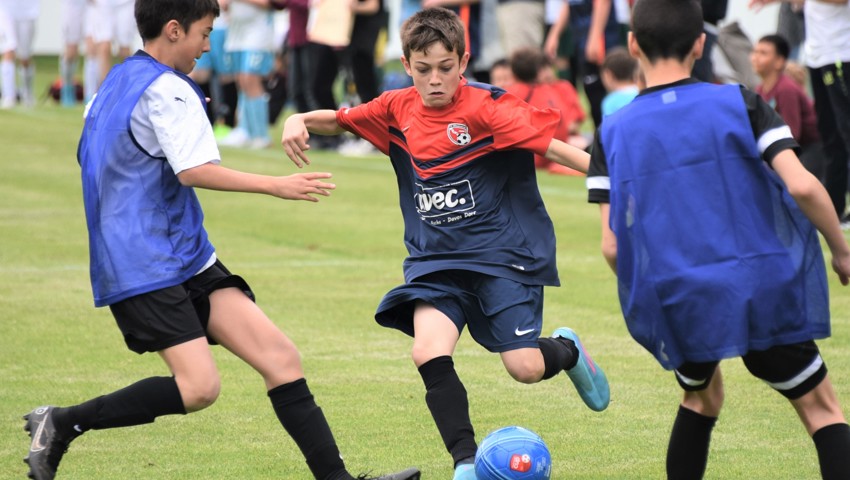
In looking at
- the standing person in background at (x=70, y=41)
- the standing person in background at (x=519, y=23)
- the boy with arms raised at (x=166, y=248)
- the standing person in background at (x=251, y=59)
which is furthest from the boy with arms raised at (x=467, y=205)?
the standing person in background at (x=70, y=41)

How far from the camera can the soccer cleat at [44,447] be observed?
4.70m

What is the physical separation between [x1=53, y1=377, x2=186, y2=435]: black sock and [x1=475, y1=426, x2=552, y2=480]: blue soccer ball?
1.04 meters

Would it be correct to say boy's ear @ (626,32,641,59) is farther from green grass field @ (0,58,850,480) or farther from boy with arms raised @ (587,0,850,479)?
green grass field @ (0,58,850,480)

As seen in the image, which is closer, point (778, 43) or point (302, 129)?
point (302, 129)

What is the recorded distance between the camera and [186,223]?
4703mm

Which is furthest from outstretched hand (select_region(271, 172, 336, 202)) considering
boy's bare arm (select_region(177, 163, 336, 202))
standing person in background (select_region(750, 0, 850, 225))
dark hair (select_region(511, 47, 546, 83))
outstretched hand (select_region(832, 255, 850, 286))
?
dark hair (select_region(511, 47, 546, 83))

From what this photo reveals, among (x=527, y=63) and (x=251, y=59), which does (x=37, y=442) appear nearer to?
(x=527, y=63)

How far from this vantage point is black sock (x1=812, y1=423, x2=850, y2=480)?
13.4ft

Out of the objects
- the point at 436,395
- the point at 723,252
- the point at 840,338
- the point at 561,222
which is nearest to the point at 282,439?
the point at 436,395

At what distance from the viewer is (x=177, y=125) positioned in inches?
180

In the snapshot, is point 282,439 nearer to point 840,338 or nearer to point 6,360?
point 6,360

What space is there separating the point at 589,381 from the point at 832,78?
5126 millimetres

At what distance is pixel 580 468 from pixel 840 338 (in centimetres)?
270

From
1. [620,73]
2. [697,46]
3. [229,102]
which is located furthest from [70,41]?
[697,46]
